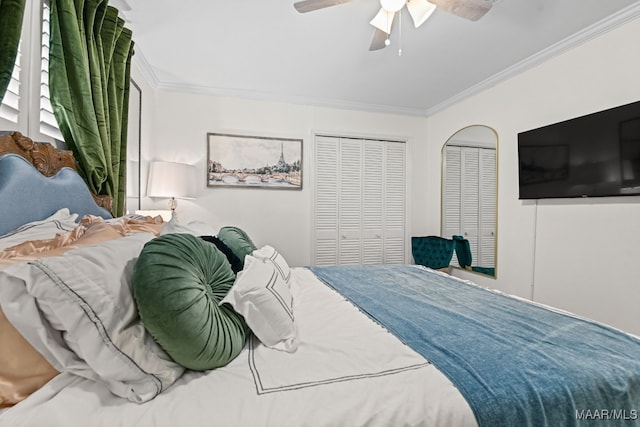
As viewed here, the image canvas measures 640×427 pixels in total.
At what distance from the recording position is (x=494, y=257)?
322 cm

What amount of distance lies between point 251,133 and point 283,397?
3.27 metres

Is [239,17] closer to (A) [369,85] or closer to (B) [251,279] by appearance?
(A) [369,85]

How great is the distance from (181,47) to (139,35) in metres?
0.32

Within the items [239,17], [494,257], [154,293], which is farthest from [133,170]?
[494,257]

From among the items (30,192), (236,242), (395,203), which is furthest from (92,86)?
(395,203)

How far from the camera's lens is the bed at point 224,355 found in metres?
0.72

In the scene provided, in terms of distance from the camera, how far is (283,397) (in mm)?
779

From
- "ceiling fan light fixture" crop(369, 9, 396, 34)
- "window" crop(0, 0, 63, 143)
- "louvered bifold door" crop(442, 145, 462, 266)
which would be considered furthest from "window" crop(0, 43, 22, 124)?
"louvered bifold door" crop(442, 145, 462, 266)

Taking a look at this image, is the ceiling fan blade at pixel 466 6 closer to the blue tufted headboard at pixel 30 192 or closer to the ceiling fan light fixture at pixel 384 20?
the ceiling fan light fixture at pixel 384 20

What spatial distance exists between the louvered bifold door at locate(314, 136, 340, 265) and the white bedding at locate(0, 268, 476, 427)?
9.38 ft

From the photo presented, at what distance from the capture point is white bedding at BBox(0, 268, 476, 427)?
70 centimetres

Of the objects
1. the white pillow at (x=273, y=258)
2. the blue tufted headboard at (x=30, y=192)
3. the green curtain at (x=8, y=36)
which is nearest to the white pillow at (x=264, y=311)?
the white pillow at (x=273, y=258)

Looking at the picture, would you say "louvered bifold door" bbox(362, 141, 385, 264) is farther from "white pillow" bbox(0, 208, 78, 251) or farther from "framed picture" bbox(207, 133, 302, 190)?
"white pillow" bbox(0, 208, 78, 251)

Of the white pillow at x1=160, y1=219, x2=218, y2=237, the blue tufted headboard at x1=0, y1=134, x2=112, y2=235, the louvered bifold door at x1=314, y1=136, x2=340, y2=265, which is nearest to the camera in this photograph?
the blue tufted headboard at x1=0, y1=134, x2=112, y2=235
